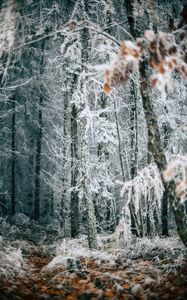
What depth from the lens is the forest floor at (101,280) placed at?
5.87 metres

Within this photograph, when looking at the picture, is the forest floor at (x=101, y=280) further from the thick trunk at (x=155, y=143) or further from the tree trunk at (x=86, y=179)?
the thick trunk at (x=155, y=143)

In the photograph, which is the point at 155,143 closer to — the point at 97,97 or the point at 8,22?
the point at 8,22

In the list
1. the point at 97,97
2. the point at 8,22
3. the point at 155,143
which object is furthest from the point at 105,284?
the point at 8,22

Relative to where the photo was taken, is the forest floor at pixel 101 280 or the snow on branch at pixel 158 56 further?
the forest floor at pixel 101 280

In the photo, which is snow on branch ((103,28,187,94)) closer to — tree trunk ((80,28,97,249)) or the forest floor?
the forest floor

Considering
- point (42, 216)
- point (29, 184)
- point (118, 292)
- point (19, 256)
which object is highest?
point (29, 184)

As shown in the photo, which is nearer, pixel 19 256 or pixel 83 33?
pixel 19 256

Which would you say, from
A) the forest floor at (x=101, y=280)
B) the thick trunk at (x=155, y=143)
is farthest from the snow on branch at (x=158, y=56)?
the forest floor at (x=101, y=280)

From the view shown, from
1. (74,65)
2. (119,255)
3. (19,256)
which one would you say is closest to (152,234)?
(119,255)

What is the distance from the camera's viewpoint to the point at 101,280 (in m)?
6.75

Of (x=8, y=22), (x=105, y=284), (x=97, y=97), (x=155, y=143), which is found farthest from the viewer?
(x=97, y=97)

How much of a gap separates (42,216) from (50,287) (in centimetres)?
2157

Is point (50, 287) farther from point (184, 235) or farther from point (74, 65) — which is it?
point (74, 65)

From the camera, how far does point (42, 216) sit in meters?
27.6
